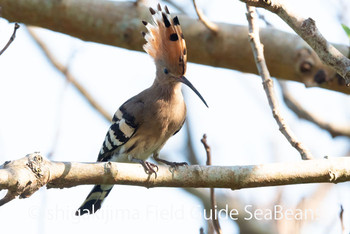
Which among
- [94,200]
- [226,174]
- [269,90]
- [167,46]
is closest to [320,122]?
[167,46]

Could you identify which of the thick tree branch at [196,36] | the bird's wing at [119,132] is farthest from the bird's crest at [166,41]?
the bird's wing at [119,132]

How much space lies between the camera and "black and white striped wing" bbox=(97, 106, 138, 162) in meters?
3.14

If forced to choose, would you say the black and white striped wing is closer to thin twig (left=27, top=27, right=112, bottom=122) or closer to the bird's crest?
the bird's crest

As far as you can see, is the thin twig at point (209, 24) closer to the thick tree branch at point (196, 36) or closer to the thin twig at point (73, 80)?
the thick tree branch at point (196, 36)

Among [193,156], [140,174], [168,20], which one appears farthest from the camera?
[193,156]

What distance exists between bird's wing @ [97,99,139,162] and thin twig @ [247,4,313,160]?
3.08ft

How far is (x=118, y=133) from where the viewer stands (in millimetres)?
3186

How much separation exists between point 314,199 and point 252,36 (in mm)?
2820

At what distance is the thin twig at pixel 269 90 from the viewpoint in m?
2.36

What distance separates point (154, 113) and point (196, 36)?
24.9 inches

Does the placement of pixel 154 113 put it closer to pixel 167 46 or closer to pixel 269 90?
pixel 167 46

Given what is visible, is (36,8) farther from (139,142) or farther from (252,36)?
(252,36)

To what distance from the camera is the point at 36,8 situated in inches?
130

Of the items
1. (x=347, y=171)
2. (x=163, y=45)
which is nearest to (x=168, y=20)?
(x=163, y=45)
